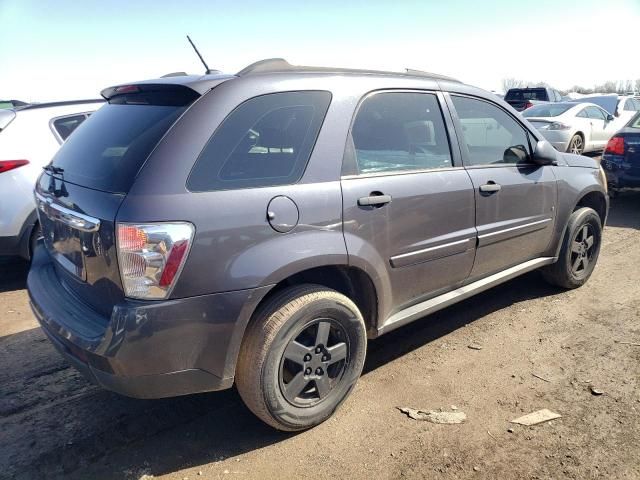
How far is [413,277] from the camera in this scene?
3084 millimetres

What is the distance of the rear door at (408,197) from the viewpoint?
9.07 ft

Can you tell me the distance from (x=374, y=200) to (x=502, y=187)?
4.21ft

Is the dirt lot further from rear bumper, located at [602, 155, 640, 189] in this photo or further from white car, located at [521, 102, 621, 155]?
white car, located at [521, 102, 621, 155]

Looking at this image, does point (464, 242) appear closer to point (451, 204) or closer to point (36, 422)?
point (451, 204)

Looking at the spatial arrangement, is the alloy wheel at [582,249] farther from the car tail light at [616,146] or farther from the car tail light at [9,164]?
the car tail light at [9,164]

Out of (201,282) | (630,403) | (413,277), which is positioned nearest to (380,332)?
(413,277)

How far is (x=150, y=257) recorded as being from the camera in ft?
6.98

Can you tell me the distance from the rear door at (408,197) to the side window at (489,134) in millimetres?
218

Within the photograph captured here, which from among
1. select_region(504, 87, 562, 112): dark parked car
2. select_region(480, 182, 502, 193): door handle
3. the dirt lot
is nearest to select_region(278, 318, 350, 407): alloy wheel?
the dirt lot

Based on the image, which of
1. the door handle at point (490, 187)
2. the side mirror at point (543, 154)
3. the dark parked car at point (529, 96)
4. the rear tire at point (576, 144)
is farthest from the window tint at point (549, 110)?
the door handle at point (490, 187)

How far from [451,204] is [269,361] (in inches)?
60.9

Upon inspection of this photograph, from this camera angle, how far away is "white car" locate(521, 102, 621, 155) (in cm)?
1084

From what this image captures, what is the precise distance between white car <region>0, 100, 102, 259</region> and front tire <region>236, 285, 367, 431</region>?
3.24 m

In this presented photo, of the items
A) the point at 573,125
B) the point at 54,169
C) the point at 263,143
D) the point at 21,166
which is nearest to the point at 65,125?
the point at 21,166
